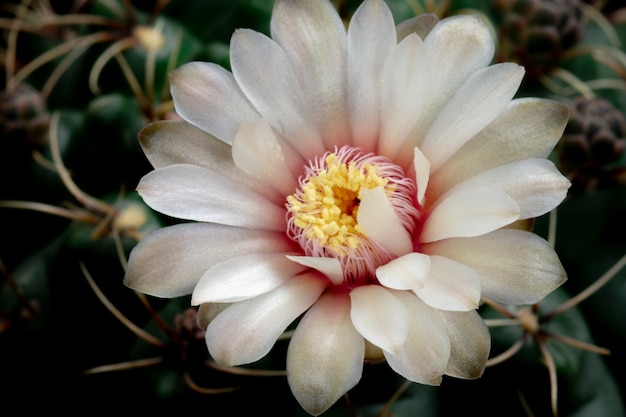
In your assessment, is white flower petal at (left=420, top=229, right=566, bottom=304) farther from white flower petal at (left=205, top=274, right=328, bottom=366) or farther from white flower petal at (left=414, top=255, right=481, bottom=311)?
white flower petal at (left=205, top=274, right=328, bottom=366)

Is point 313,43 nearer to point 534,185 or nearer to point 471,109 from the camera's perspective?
point 471,109

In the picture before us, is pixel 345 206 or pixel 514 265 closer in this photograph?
pixel 514 265

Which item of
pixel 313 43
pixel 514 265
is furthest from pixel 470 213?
pixel 313 43

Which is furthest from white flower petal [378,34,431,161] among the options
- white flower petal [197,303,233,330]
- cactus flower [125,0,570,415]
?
white flower petal [197,303,233,330]

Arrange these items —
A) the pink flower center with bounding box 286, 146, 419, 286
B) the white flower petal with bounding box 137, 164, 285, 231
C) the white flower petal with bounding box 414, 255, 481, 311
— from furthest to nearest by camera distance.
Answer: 1. the pink flower center with bounding box 286, 146, 419, 286
2. the white flower petal with bounding box 137, 164, 285, 231
3. the white flower petal with bounding box 414, 255, 481, 311

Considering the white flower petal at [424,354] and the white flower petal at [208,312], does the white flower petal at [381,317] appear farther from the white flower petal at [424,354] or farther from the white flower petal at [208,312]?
the white flower petal at [208,312]

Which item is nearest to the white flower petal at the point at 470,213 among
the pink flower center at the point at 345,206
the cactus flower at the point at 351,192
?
the cactus flower at the point at 351,192
